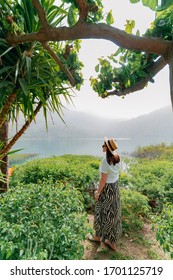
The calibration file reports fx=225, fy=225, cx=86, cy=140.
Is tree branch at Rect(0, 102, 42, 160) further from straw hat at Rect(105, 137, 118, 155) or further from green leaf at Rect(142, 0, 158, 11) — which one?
green leaf at Rect(142, 0, 158, 11)

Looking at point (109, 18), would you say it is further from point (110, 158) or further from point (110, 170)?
point (110, 170)

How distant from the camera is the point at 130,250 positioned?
9.75ft

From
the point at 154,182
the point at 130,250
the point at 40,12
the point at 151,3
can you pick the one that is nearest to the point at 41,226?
the point at 40,12

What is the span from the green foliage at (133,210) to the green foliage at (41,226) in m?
1.65

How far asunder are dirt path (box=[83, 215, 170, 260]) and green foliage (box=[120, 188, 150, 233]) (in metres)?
0.19

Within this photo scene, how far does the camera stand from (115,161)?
104 inches

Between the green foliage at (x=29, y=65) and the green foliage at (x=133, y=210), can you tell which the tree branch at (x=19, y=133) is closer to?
the green foliage at (x=29, y=65)

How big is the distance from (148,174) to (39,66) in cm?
371

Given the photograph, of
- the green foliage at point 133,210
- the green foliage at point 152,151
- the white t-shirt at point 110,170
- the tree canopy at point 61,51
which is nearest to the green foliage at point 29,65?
the tree canopy at point 61,51

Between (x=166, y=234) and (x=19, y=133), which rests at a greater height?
(x=19, y=133)

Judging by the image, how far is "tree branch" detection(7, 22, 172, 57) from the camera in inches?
52.4

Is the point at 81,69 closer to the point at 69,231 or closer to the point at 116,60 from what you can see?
the point at 116,60

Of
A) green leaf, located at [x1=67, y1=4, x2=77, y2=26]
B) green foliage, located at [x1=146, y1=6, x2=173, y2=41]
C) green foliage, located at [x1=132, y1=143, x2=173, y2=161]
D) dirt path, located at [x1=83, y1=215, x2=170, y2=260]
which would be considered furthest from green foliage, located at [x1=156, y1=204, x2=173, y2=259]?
green foliage, located at [x1=132, y1=143, x2=173, y2=161]

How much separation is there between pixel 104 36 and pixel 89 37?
9 cm
